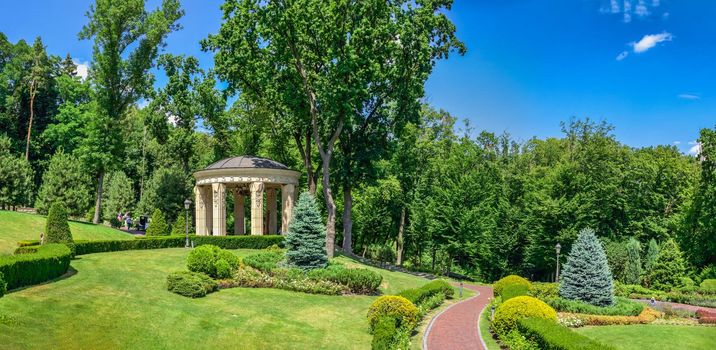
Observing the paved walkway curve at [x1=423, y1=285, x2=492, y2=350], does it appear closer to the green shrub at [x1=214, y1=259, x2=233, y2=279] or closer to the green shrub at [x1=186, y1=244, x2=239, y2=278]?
the green shrub at [x1=214, y1=259, x2=233, y2=279]

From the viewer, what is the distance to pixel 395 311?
73.3ft

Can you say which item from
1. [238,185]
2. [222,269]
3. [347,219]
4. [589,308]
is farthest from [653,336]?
[238,185]

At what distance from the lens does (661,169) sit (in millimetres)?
55562

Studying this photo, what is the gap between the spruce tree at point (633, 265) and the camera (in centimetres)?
4700

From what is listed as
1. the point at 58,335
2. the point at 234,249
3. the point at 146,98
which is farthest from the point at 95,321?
the point at 146,98

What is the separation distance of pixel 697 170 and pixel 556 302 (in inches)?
1747

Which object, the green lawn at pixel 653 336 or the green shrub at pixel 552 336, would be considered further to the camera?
the green lawn at pixel 653 336

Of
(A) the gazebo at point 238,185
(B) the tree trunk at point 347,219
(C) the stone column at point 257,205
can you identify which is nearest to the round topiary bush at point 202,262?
(C) the stone column at point 257,205

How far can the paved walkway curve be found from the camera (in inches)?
831

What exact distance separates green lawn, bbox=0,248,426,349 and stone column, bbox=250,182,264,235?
13720 millimetres

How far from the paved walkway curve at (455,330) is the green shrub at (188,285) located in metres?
10.7

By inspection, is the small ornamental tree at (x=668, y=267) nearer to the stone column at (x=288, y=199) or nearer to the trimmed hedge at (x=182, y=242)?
the stone column at (x=288, y=199)

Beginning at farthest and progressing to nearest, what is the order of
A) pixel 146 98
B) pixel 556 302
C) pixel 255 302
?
pixel 146 98 → pixel 556 302 → pixel 255 302

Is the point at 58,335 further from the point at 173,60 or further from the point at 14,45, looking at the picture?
the point at 14,45
